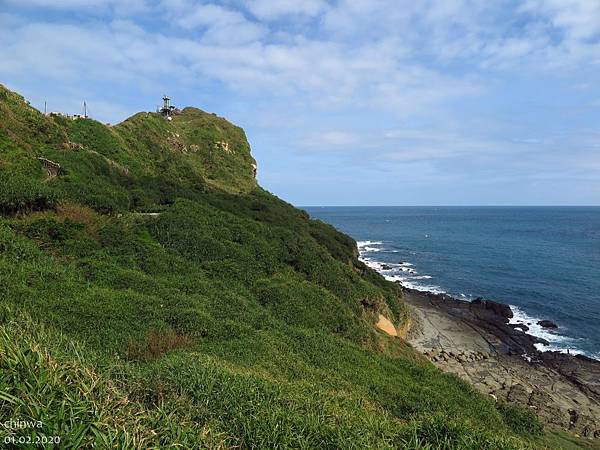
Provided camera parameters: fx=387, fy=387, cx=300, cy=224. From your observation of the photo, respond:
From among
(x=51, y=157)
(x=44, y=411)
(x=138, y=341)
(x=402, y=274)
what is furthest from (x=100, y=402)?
(x=402, y=274)

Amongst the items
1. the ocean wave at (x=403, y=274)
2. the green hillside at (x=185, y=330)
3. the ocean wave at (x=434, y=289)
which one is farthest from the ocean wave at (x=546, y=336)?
the green hillside at (x=185, y=330)

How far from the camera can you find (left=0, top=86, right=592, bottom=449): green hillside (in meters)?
6.66

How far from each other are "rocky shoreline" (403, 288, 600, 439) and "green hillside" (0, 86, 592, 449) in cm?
517

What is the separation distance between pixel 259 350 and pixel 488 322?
3546cm

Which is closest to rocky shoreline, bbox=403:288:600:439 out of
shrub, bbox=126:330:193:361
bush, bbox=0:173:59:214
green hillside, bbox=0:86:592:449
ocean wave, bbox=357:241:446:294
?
green hillside, bbox=0:86:592:449

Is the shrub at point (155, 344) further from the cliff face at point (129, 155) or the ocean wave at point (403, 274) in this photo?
the ocean wave at point (403, 274)

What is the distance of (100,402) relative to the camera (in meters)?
6.24

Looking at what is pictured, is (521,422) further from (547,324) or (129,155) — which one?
(129,155)

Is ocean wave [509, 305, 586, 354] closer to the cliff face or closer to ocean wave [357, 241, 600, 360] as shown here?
ocean wave [357, 241, 600, 360]

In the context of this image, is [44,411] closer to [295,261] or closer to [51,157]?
[295,261]

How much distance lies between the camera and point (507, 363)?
108 ft

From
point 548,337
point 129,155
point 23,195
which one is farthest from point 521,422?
point 129,155

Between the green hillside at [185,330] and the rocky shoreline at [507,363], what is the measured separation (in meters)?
5.17

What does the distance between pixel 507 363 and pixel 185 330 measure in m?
29.1
